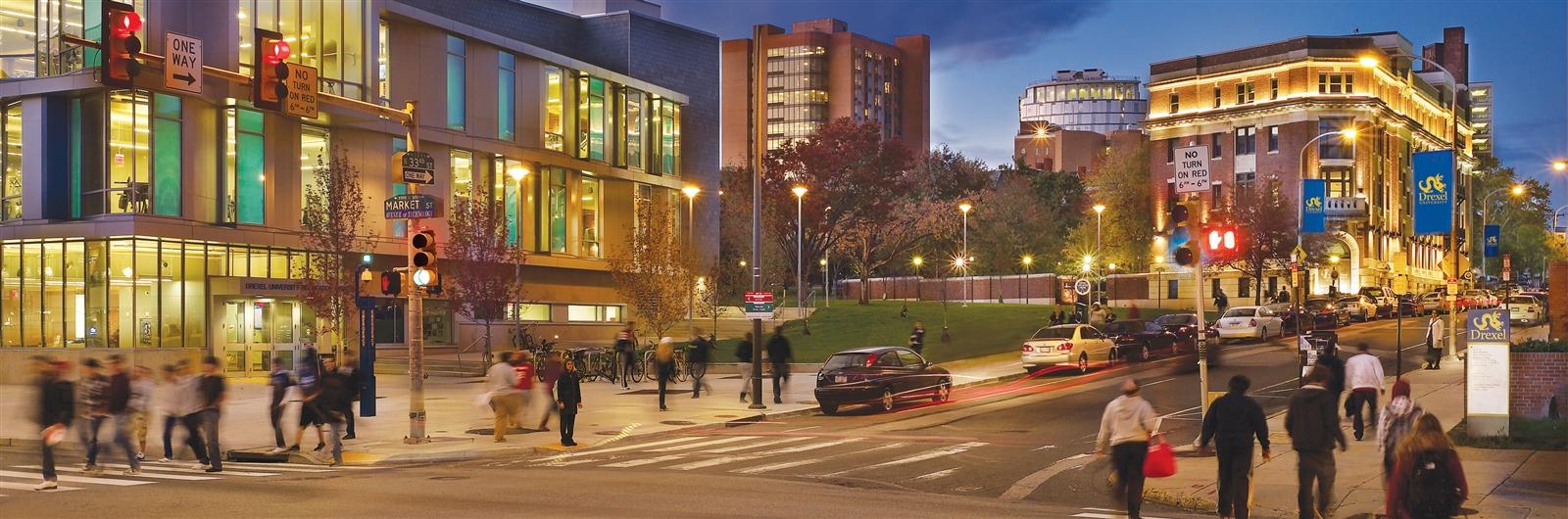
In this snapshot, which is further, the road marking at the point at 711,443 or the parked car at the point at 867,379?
the parked car at the point at 867,379

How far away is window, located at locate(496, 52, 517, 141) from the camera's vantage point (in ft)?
183

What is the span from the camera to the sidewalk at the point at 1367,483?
1509cm

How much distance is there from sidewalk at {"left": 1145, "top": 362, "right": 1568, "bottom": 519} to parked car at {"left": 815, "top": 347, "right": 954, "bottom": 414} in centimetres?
910

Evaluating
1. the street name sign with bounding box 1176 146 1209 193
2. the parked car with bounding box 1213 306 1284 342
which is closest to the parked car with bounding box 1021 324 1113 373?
the parked car with bounding box 1213 306 1284 342

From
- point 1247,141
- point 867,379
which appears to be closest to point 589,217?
point 867,379

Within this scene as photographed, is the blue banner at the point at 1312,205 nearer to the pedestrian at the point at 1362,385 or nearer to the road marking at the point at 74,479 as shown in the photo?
the pedestrian at the point at 1362,385

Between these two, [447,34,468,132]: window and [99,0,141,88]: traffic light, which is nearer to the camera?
[99,0,141,88]: traffic light

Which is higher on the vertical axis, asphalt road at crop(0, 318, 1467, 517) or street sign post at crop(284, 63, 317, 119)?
street sign post at crop(284, 63, 317, 119)

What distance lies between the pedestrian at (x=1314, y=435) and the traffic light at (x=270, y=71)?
1371 cm

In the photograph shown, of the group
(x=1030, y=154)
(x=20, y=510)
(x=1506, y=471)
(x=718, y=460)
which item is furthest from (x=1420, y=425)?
(x=1030, y=154)

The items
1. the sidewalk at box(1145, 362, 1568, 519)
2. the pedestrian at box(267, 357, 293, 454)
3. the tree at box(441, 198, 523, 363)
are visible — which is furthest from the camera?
the tree at box(441, 198, 523, 363)

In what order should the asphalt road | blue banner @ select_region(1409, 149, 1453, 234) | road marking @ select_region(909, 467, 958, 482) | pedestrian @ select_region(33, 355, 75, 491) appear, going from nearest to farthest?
1. the asphalt road
2. pedestrian @ select_region(33, 355, 75, 491)
3. road marking @ select_region(909, 467, 958, 482)
4. blue banner @ select_region(1409, 149, 1453, 234)

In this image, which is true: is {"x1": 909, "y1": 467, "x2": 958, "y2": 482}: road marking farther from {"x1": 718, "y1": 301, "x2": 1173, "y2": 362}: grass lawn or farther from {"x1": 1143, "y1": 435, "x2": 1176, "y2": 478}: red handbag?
{"x1": 718, "y1": 301, "x2": 1173, "y2": 362}: grass lawn

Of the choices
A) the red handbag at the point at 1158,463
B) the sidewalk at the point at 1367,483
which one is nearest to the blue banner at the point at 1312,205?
the sidewalk at the point at 1367,483
